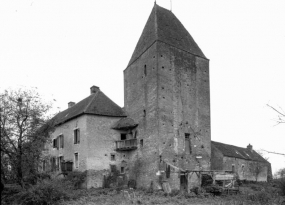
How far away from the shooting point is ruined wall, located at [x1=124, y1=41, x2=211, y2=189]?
26.4m

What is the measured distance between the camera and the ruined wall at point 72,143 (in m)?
28.2

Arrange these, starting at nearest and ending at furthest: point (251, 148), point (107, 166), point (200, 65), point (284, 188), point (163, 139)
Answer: point (284, 188)
point (163, 139)
point (107, 166)
point (200, 65)
point (251, 148)

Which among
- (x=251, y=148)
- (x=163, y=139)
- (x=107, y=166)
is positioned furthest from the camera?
(x=251, y=148)

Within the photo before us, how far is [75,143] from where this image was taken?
97.6 feet

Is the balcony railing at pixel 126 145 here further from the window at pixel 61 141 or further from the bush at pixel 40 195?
the bush at pixel 40 195

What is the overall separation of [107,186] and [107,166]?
5.76 feet

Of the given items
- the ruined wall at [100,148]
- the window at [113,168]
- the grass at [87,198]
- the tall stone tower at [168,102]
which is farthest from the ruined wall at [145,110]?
the grass at [87,198]

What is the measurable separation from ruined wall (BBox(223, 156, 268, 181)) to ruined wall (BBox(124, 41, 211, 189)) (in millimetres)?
11073

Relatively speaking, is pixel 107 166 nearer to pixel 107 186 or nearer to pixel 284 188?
pixel 107 186

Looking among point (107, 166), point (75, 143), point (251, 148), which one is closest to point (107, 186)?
point (107, 166)

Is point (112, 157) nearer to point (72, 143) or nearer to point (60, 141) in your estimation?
point (72, 143)

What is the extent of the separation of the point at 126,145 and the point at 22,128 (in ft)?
33.8

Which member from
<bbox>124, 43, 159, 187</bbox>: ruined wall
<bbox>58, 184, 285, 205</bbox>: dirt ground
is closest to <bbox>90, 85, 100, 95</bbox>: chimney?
<bbox>124, 43, 159, 187</bbox>: ruined wall

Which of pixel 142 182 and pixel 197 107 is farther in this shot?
pixel 197 107
